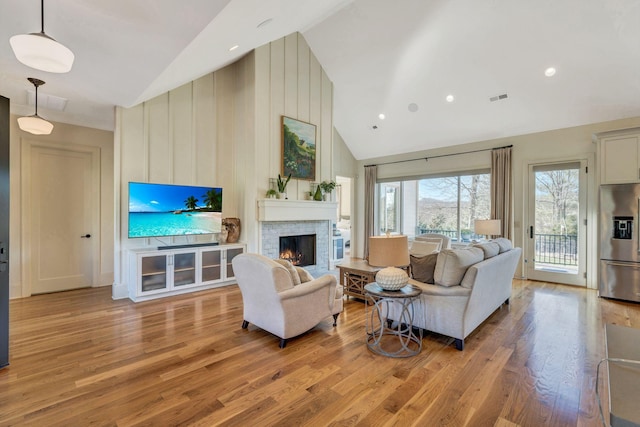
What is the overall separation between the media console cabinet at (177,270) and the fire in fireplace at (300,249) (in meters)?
1.05

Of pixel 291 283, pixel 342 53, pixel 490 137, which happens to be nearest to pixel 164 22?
pixel 291 283

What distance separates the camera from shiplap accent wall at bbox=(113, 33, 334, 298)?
15.3 ft

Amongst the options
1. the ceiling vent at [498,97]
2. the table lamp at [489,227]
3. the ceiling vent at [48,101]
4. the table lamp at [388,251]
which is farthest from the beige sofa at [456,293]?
the ceiling vent at [48,101]

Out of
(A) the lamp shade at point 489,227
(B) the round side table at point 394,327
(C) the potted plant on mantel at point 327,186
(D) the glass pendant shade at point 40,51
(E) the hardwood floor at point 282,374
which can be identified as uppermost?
(D) the glass pendant shade at point 40,51

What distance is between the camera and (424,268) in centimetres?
315

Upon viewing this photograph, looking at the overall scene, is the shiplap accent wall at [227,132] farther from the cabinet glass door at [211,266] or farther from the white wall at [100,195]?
the white wall at [100,195]

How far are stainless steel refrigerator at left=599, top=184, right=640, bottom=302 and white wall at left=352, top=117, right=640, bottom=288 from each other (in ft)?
1.90

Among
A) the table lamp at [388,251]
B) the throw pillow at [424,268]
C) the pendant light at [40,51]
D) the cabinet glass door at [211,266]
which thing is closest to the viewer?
the pendant light at [40,51]

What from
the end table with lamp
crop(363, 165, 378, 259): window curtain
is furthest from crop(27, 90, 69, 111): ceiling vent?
crop(363, 165, 378, 259): window curtain

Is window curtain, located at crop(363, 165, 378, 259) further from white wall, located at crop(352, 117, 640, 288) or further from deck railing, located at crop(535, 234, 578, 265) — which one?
deck railing, located at crop(535, 234, 578, 265)

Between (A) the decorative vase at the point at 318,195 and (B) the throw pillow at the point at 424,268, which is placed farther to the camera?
(A) the decorative vase at the point at 318,195

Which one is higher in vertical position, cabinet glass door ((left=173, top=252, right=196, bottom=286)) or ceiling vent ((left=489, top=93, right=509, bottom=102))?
ceiling vent ((left=489, top=93, right=509, bottom=102))

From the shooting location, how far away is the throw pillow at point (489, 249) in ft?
11.0

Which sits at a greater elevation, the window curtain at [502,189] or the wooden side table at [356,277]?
the window curtain at [502,189]
